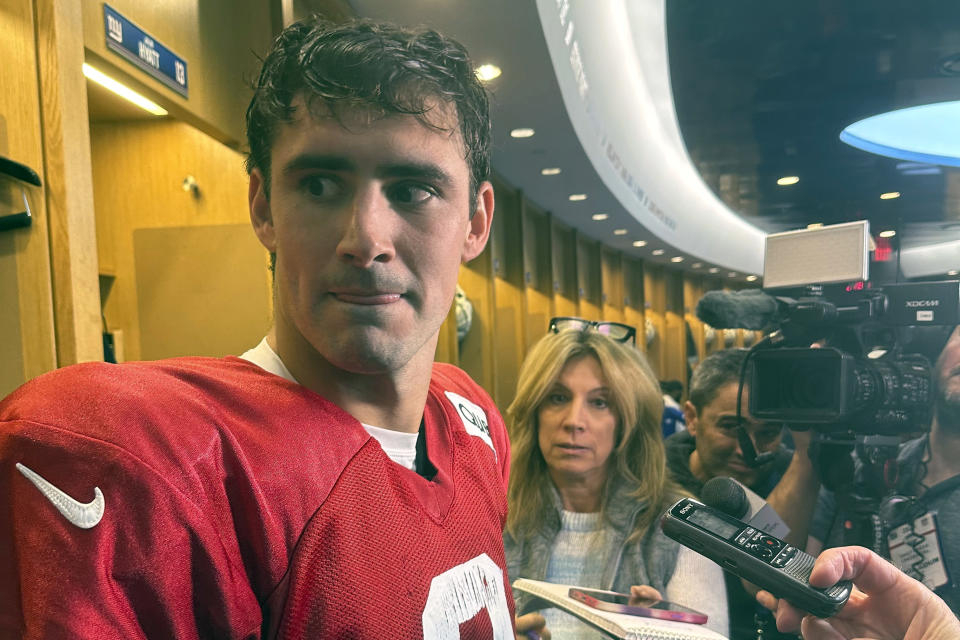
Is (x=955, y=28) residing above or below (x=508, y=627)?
above

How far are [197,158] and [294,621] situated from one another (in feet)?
7.13

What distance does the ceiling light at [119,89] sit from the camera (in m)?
1.79

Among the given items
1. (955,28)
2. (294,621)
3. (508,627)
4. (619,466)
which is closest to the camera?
(294,621)

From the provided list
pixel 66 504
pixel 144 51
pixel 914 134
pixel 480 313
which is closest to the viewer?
pixel 66 504

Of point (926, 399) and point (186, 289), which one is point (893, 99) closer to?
point (926, 399)

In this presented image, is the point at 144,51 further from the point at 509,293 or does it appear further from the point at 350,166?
the point at 509,293

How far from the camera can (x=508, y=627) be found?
1.01 meters

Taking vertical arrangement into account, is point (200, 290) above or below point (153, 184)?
below

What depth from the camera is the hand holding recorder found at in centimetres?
97

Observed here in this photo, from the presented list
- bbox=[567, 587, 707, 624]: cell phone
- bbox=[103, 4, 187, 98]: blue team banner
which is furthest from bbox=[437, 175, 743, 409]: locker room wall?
bbox=[567, 587, 707, 624]: cell phone

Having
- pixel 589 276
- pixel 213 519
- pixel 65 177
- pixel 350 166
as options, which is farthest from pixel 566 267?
pixel 213 519

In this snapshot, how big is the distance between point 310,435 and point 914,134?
8.49 m

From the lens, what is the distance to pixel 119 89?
201cm

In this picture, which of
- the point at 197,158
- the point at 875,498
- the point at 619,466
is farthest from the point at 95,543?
the point at 197,158
